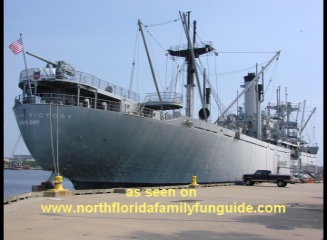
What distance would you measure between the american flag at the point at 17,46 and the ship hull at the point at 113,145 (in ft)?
12.6

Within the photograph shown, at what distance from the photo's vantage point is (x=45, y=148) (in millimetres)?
25672

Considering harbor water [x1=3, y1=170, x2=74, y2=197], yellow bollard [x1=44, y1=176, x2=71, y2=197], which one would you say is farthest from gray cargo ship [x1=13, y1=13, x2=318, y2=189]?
harbor water [x1=3, y1=170, x2=74, y2=197]

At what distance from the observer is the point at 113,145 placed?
86.8 feet

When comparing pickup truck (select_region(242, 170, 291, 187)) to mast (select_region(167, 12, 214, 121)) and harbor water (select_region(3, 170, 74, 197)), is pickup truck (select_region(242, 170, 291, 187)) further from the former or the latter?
harbor water (select_region(3, 170, 74, 197))

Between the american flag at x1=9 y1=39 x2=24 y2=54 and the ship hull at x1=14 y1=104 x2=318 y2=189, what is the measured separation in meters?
3.85

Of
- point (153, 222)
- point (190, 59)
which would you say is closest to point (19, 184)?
point (190, 59)

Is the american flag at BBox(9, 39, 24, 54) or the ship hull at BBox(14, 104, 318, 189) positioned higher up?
the american flag at BBox(9, 39, 24, 54)

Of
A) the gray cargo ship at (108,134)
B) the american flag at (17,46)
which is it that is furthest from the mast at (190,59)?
the american flag at (17,46)

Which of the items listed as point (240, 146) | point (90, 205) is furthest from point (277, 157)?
point (90, 205)

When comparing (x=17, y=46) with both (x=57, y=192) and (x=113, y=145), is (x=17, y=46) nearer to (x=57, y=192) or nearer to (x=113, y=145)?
(x=113, y=145)

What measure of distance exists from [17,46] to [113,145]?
9.00 meters

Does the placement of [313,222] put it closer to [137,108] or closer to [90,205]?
[90,205]

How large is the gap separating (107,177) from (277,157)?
3391 centimetres

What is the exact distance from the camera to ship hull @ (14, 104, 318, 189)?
82.4ft
